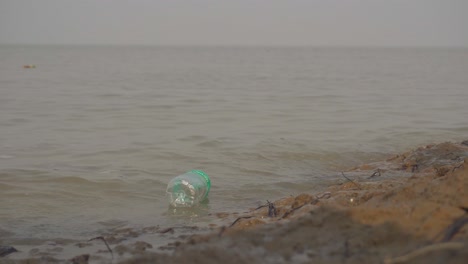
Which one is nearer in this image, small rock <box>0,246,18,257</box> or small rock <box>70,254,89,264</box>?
small rock <box>70,254,89,264</box>

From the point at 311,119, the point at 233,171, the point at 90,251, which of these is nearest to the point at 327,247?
the point at 90,251

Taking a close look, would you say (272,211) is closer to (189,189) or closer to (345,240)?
(189,189)

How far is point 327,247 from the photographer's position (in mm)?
3012

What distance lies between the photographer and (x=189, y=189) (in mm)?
6418

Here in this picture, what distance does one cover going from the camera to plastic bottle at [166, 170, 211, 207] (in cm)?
622

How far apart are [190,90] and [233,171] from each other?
Answer: 1339cm

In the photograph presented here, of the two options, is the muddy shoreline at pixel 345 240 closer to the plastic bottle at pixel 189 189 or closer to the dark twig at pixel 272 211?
the dark twig at pixel 272 211

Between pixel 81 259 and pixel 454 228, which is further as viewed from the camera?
pixel 81 259

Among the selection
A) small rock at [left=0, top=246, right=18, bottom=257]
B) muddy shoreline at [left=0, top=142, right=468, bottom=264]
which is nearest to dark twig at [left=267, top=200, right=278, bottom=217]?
muddy shoreline at [left=0, top=142, right=468, bottom=264]

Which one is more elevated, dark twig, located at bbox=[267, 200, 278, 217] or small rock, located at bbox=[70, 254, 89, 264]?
dark twig, located at bbox=[267, 200, 278, 217]

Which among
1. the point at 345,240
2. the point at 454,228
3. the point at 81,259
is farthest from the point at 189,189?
the point at 454,228

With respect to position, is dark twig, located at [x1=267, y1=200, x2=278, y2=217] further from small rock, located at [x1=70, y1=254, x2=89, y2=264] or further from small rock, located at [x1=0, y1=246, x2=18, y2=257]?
small rock, located at [x1=0, y1=246, x2=18, y2=257]

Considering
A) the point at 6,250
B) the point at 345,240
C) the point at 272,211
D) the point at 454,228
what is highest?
the point at 454,228

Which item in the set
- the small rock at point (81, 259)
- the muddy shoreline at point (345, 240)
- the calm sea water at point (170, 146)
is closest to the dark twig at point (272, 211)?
the calm sea water at point (170, 146)
